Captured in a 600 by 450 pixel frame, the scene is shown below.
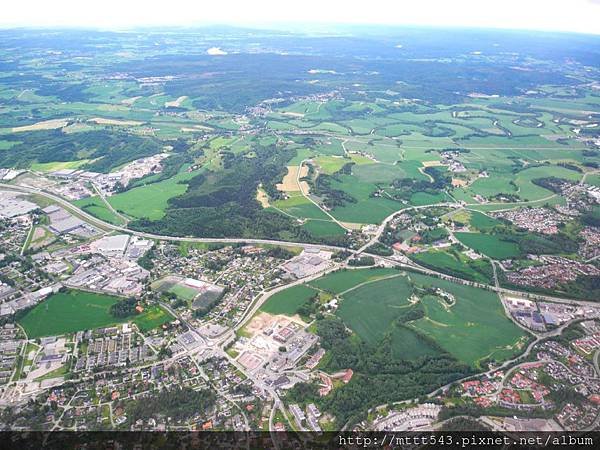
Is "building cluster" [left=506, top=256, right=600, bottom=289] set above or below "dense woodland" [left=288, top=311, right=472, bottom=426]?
above

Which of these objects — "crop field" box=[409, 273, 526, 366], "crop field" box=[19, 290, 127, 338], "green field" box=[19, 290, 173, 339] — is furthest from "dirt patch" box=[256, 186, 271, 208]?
"crop field" box=[19, 290, 127, 338]

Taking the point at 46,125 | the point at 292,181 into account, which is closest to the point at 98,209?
the point at 292,181

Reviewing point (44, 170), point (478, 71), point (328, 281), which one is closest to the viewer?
point (328, 281)

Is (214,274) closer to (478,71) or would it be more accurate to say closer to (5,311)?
(5,311)

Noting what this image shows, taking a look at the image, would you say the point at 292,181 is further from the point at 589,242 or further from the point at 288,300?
the point at 589,242

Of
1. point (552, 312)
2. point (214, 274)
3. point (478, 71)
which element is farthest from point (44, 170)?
point (478, 71)

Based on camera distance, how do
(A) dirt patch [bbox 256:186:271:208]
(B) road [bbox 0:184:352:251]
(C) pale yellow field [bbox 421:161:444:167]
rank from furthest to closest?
(C) pale yellow field [bbox 421:161:444:167] < (A) dirt patch [bbox 256:186:271:208] < (B) road [bbox 0:184:352:251]

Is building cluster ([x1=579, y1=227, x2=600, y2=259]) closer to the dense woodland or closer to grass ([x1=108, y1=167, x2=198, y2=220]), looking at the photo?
the dense woodland
